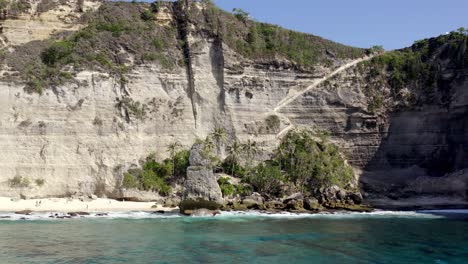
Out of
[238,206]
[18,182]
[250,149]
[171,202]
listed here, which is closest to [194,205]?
[238,206]

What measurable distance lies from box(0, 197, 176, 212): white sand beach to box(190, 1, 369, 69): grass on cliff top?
22.1 m

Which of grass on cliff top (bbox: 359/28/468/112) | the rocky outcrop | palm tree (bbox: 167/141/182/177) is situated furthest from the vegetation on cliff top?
the rocky outcrop

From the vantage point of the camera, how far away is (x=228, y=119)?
51.7 meters

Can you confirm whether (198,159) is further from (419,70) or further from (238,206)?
(419,70)

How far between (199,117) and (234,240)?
90.7 feet

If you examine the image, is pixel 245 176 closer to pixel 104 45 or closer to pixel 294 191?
pixel 294 191

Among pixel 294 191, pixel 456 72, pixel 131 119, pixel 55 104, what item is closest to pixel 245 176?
pixel 294 191

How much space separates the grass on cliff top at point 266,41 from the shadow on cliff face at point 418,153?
10.4m

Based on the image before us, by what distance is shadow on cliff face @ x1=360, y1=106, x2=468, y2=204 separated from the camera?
1935 inches

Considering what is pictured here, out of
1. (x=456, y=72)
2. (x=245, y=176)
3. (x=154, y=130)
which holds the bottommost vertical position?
(x=245, y=176)

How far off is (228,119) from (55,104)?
1739 cm

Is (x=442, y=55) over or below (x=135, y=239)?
over

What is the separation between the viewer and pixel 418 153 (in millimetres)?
52094

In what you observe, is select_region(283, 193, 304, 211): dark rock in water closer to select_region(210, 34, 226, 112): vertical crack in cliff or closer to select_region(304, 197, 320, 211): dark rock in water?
select_region(304, 197, 320, 211): dark rock in water
